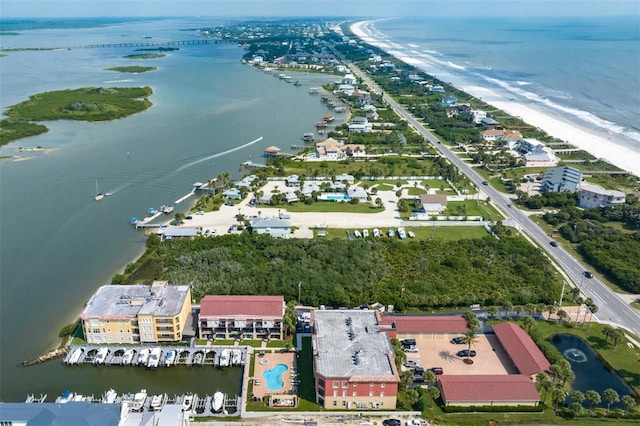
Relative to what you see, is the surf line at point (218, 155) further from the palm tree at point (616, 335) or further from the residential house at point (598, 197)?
the palm tree at point (616, 335)

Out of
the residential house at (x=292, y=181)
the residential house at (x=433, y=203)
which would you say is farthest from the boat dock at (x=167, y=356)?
the residential house at (x=292, y=181)

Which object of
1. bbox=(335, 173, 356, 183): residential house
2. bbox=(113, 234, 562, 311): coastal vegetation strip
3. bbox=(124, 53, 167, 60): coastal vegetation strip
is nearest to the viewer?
bbox=(113, 234, 562, 311): coastal vegetation strip

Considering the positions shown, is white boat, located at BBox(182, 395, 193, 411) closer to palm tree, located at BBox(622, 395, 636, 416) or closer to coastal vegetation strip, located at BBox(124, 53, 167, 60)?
palm tree, located at BBox(622, 395, 636, 416)

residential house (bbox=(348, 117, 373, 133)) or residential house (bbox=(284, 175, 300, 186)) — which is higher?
residential house (bbox=(348, 117, 373, 133))

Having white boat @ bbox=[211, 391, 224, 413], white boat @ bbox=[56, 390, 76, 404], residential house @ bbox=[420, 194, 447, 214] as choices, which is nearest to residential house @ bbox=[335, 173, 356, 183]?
residential house @ bbox=[420, 194, 447, 214]

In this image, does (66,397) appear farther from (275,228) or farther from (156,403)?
(275,228)

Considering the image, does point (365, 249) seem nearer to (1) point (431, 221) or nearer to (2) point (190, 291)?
(1) point (431, 221)

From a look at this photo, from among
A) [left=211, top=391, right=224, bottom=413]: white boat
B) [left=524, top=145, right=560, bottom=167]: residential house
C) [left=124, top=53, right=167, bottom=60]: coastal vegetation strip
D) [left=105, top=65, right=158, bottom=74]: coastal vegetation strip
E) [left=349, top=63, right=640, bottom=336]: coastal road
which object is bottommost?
[left=211, top=391, right=224, bottom=413]: white boat
